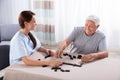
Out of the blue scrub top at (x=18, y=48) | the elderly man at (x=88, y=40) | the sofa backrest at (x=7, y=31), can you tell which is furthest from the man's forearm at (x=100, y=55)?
the sofa backrest at (x=7, y=31)

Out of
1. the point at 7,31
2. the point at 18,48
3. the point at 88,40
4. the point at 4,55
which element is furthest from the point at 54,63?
the point at 7,31

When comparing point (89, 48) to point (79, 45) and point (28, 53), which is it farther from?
point (28, 53)

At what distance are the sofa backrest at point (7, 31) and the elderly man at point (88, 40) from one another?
4.43 feet

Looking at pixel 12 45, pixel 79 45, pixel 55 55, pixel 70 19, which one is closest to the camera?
pixel 12 45

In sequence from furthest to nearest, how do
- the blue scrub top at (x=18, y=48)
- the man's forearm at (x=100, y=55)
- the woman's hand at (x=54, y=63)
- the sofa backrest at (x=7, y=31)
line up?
the sofa backrest at (x=7, y=31) → the man's forearm at (x=100, y=55) → the blue scrub top at (x=18, y=48) → the woman's hand at (x=54, y=63)

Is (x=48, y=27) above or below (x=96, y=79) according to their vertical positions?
above

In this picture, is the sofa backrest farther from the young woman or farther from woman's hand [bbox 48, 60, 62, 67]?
woman's hand [bbox 48, 60, 62, 67]

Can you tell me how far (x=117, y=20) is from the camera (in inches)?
122

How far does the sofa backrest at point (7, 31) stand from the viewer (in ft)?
11.5

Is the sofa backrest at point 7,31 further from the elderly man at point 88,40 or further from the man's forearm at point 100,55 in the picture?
the man's forearm at point 100,55

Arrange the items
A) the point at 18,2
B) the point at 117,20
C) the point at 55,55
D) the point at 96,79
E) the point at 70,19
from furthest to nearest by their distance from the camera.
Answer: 1. the point at 18,2
2. the point at 70,19
3. the point at 117,20
4. the point at 55,55
5. the point at 96,79

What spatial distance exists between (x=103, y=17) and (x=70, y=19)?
525mm

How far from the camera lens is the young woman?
72.0 inches

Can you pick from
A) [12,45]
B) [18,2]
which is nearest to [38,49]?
[12,45]
